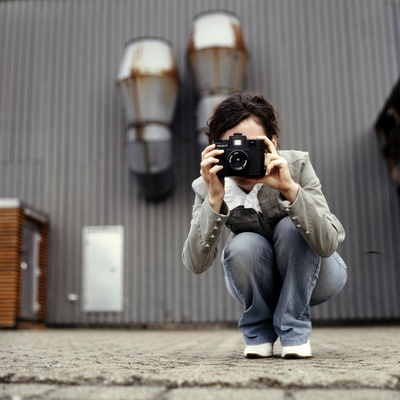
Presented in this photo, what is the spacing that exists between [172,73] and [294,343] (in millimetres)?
7356

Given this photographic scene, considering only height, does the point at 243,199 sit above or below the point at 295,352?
above

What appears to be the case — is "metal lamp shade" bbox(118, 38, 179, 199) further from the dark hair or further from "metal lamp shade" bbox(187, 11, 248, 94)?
the dark hair

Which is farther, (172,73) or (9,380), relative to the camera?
(172,73)

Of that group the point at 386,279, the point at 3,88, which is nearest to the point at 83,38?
the point at 3,88

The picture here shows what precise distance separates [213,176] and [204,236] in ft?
0.73

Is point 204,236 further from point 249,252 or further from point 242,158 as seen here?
point 242,158

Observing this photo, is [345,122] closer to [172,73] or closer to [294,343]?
[172,73]

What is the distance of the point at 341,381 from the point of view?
1.36 metres

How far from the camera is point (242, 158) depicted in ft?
6.75

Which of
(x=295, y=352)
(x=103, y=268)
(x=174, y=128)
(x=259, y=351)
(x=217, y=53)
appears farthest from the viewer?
(x=174, y=128)

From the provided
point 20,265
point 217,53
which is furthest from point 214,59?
point 20,265

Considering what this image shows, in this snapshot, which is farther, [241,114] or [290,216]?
[241,114]

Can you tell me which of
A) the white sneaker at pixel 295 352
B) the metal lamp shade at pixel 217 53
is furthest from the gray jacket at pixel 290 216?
the metal lamp shade at pixel 217 53

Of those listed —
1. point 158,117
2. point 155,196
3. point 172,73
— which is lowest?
point 155,196
